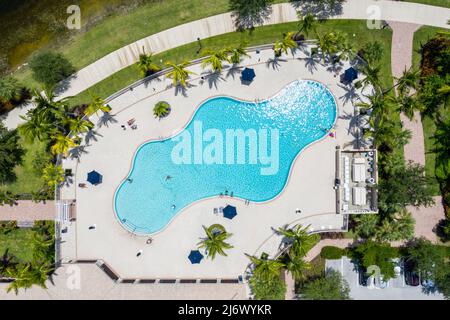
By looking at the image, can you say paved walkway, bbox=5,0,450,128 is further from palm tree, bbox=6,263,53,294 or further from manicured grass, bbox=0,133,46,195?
palm tree, bbox=6,263,53,294

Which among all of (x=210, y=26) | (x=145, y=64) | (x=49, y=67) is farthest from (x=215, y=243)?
→ (x=49, y=67)

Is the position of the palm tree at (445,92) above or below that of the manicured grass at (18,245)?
above

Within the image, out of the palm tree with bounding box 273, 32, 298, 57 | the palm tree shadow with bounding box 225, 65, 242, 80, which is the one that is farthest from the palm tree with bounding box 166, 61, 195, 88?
the palm tree with bounding box 273, 32, 298, 57

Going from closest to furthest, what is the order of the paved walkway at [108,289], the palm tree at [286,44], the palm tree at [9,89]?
the palm tree at [286,44] → the palm tree at [9,89] → the paved walkway at [108,289]

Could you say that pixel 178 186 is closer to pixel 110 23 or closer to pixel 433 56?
pixel 110 23

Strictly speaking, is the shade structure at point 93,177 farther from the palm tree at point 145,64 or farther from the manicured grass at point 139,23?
the manicured grass at point 139,23

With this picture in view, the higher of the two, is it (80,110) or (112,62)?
(112,62)

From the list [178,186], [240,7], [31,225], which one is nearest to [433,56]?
[240,7]

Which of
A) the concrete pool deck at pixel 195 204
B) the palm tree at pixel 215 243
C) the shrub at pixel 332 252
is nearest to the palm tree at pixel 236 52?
the concrete pool deck at pixel 195 204
